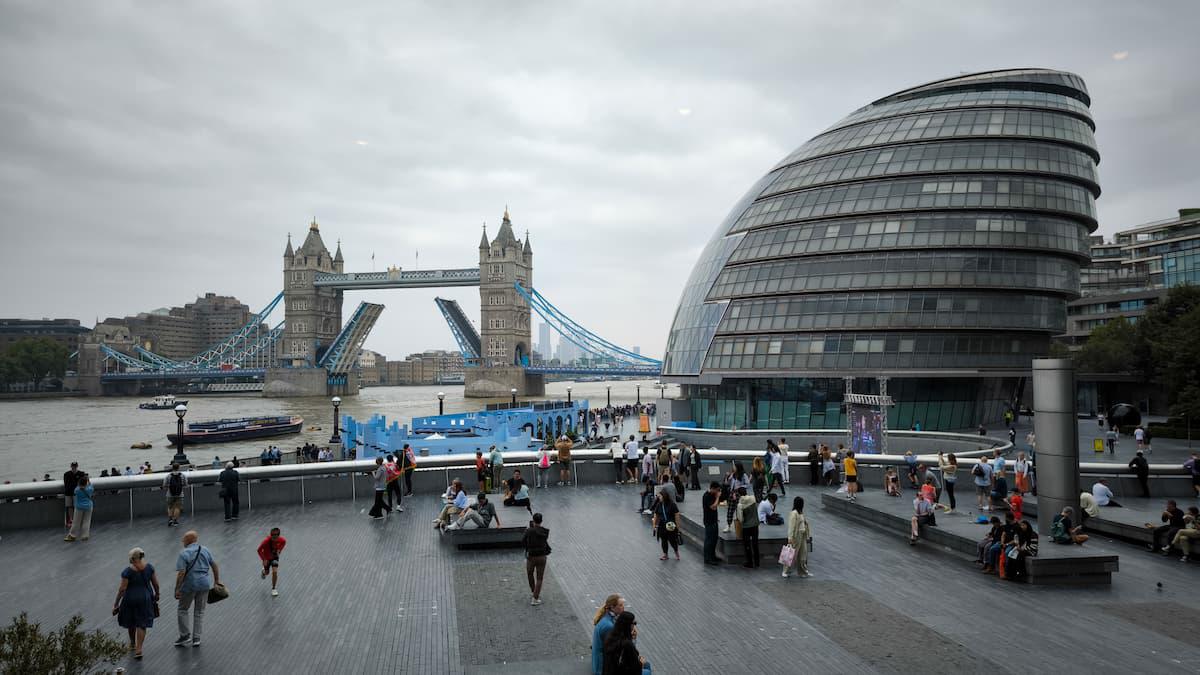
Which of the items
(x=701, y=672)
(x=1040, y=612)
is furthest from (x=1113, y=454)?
(x=701, y=672)

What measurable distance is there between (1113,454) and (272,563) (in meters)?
35.6

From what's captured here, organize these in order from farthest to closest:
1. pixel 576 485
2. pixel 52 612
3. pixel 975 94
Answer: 1. pixel 975 94
2. pixel 576 485
3. pixel 52 612

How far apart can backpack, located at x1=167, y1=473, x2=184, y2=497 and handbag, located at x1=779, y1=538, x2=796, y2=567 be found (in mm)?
14212

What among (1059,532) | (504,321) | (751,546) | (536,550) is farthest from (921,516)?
(504,321)

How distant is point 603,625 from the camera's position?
28.8 ft

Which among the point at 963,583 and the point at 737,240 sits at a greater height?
the point at 737,240

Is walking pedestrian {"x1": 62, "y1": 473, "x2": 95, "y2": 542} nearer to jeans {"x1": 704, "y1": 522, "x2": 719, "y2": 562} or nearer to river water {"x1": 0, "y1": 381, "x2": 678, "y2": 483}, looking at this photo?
jeans {"x1": 704, "y1": 522, "x2": 719, "y2": 562}

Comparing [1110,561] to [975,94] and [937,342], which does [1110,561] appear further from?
[975,94]

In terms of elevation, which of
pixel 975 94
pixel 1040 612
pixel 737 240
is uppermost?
pixel 975 94

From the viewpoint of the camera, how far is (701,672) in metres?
9.70

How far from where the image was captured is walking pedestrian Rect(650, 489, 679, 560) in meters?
15.3

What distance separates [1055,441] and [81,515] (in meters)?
21.6

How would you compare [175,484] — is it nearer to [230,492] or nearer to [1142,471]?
[230,492]

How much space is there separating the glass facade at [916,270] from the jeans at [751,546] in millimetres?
31689
